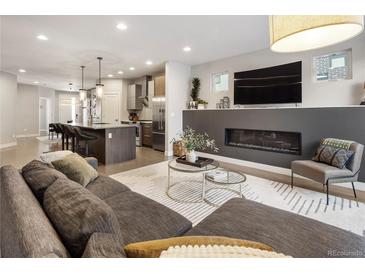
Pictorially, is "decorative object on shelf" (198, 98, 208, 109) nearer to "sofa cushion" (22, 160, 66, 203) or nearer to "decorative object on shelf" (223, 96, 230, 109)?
"decorative object on shelf" (223, 96, 230, 109)

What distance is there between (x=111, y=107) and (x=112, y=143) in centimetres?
415

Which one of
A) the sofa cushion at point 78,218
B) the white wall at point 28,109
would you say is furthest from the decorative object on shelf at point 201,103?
the white wall at point 28,109

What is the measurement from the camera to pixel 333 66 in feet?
12.1

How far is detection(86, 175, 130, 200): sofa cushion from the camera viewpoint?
1.85 meters

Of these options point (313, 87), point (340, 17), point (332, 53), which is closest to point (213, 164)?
point (340, 17)

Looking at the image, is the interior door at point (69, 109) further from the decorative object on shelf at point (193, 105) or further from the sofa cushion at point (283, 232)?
the sofa cushion at point (283, 232)

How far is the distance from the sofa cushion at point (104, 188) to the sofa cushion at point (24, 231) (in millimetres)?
755

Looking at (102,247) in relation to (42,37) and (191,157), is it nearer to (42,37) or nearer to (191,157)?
(191,157)

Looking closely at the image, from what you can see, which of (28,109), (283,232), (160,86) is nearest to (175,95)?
(160,86)

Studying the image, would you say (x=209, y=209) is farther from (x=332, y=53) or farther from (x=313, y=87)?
(x=332, y=53)

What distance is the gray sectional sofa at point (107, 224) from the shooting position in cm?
75

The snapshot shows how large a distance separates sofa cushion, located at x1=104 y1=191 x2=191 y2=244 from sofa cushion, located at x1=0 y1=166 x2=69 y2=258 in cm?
53

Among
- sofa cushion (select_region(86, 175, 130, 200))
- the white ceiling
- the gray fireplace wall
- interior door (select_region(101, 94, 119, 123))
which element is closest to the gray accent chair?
the gray fireplace wall

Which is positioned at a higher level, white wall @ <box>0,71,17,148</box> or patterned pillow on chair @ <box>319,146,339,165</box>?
white wall @ <box>0,71,17,148</box>
